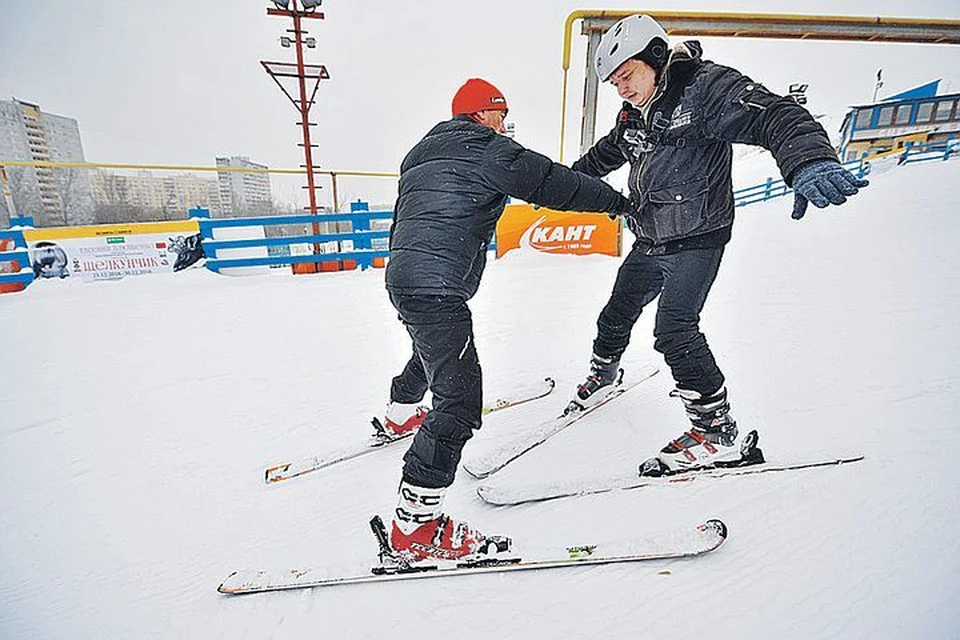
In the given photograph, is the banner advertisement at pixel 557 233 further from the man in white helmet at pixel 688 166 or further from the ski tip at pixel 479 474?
the ski tip at pixel 479 474

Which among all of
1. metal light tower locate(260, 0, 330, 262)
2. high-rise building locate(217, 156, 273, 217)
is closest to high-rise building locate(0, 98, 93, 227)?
high-rise building locate(217, 156, 273, 217)

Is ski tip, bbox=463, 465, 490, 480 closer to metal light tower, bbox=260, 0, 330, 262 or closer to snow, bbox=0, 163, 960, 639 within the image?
snow, bbox=0, 163, 960, 639

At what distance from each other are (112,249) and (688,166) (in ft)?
32.7

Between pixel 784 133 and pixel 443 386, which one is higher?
pixel 784 133

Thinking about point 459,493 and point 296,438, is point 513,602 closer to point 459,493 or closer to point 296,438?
point 459,493

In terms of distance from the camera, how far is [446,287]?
1.79m

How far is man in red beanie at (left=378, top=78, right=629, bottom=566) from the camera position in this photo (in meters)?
1.77

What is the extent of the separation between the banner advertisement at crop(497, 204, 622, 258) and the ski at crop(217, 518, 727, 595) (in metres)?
7.29

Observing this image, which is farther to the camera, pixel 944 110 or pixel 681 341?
pixel 944 110

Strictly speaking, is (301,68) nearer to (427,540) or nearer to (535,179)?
(535,179)

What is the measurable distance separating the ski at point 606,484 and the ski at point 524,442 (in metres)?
0.16

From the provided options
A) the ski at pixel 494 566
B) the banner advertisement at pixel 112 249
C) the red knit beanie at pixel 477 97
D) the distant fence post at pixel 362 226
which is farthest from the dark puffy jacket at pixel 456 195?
the banner advertisement at pixel 112 249

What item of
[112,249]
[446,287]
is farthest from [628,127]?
[112,249]

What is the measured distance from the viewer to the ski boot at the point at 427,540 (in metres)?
1.75
